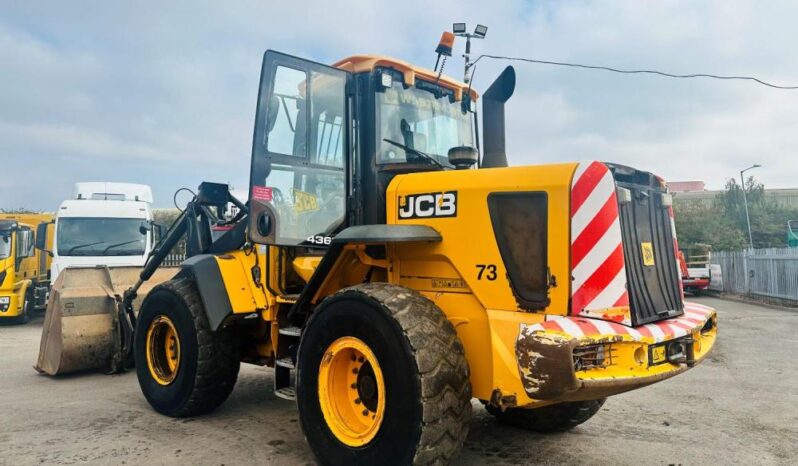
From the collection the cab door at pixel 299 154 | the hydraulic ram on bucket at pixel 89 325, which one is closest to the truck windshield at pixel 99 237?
the hydraulic ram on bucket at pixel 89 325

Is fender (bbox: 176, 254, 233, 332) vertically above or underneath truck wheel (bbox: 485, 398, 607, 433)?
above

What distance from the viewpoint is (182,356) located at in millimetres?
5199

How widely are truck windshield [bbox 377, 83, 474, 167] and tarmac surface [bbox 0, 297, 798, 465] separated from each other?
7.58ft

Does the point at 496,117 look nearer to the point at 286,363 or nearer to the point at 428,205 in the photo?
the point at 428,205

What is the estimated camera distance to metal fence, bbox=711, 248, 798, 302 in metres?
16.6

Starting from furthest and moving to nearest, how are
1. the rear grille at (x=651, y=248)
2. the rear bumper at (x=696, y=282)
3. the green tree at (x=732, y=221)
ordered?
the green tree at (x=732, y=221), the rear bumper at (x=696, y=282), the rear grille at (x=651, y=248)

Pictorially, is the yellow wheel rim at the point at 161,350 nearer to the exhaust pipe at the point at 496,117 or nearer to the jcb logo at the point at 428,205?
the jcb logo at the point at 428,205

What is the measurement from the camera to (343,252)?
14.0ft

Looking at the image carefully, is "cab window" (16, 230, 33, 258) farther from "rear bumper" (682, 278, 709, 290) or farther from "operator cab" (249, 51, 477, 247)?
"rear bumper" (682, 278, 709, 290)

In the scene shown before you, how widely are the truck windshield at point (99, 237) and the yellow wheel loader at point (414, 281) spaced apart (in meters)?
8.52

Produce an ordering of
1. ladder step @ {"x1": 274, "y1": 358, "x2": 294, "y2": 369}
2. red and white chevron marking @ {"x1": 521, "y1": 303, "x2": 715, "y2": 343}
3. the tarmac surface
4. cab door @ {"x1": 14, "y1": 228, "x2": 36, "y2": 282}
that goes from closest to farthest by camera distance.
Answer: red and white chevron marking @ {"x1": 521, "y1": 303, "x2": 715, "y2": 343}, the tarmac surface, ladder step @ {"x1": 274, "y1": 358, "x2": 294, "y2": 369}, cab door @ {"x1": 14, "y1": 228, "x2": 36, "y2": 282}

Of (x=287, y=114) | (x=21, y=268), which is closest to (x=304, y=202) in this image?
(x=287, y=114)

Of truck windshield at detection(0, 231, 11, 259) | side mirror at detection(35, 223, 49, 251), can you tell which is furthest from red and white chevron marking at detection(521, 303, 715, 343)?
truck windshield at detection(0, 231, 11, 259)

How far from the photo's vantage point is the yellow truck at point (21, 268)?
13.6m
